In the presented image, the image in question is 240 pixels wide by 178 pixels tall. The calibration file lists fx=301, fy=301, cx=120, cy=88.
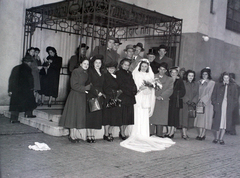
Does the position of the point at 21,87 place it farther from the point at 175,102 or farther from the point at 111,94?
the point at 175,102

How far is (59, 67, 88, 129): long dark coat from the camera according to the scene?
6.14m

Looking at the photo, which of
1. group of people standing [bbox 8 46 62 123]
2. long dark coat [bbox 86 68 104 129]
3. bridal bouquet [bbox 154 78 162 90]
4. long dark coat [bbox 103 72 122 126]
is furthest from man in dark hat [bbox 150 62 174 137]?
group of people standing [bbox 8 46 62 123]

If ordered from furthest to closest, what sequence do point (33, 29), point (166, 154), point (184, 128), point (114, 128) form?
point (33, 29) < point (184, 128) < point (114, 128) < point (166, 154)

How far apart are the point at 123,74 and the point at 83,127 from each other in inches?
57.0

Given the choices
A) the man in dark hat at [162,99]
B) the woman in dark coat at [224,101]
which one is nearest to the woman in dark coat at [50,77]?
the man in dark hat at [162,99]

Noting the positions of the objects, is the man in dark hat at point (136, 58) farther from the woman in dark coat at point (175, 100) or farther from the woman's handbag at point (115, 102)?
the woman's handbag at point (115, 102)

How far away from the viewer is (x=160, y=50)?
8.16m

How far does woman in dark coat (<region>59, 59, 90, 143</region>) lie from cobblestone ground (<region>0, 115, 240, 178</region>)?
0.44 meters

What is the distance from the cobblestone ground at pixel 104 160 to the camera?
4.51 m

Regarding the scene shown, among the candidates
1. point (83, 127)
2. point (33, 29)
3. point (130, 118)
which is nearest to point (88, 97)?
point (83, 127)

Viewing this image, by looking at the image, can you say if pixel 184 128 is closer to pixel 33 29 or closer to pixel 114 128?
pixel 114 128

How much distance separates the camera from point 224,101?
23.9 ft

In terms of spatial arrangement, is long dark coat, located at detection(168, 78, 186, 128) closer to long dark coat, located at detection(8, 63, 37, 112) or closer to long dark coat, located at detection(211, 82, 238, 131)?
long dark coat, located at detection(211, 82, 238, 131)

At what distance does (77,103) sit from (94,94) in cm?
39
